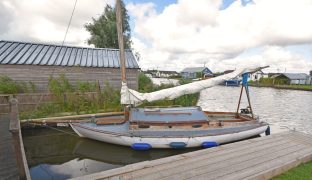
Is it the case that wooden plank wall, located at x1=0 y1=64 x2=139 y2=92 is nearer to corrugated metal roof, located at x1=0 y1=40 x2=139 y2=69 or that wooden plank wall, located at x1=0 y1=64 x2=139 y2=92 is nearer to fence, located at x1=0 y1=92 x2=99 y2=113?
corrugated metal roof, located at x1=0 y1=40 x2=139 y2=69

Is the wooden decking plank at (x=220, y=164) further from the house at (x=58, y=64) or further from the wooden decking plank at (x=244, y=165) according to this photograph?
the house at (x=58, y=64)

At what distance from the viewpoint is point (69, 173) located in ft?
22.7

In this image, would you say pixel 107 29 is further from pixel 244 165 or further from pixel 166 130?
pixel 244 165

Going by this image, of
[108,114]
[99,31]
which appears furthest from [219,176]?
[99,31]

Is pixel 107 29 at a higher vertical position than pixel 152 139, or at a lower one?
higher

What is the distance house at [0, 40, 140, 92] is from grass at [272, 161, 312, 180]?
14225 millimetres

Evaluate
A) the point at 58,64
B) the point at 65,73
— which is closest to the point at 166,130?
the point at 65,73

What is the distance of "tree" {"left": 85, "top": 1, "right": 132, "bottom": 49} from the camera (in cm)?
3130

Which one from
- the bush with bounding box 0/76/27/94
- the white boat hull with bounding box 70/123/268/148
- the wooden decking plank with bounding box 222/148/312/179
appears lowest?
the white boat hull with bounding box 70/123/268/148

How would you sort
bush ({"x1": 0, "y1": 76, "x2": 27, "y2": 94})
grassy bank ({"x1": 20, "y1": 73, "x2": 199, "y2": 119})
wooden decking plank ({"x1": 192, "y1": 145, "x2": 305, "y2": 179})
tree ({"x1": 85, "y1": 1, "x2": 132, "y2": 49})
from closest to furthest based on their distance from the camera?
wooden decking plank ({"x1": 192, "y1": 145, "x2": 305, "y2": 179})
grassy bank ({"x1": 20, "y1": 73, "x2": 199, "y2": 119})
bush ({"x1": 0, "y1": 76, "x2": 27, "y2": 94})
tree ({"x1": 85, "y1": 1, "x2": 132, "y2": 49})

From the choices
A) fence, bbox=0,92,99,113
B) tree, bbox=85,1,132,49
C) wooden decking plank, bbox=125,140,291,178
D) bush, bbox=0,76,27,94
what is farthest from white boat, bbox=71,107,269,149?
tree, bbox=85,1,132,49

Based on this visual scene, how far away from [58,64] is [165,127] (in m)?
11.9

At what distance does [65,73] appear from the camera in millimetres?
16188

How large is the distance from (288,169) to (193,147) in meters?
4.13
